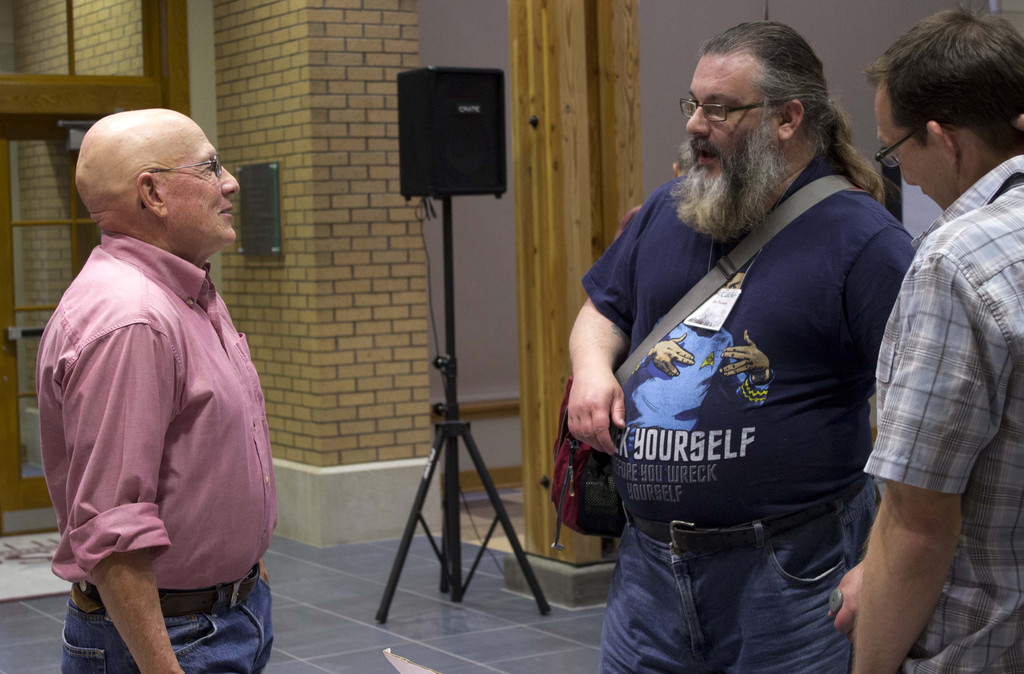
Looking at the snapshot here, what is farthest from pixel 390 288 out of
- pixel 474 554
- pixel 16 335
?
pixel 16 335

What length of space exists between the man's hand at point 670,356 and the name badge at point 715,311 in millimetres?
40

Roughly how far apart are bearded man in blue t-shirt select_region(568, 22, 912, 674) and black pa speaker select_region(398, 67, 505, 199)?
3382 millimetres

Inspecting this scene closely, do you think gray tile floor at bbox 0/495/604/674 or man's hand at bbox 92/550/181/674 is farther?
gray tile floor at bbox 0/495/604/674

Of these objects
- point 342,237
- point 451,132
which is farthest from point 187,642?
point 342,237

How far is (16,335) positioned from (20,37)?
1804mm

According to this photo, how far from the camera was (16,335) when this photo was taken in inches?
294

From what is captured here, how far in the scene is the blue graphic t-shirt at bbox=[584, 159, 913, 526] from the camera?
2.11 metres

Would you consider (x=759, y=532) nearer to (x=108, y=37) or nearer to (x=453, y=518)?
(x=453, y=518)

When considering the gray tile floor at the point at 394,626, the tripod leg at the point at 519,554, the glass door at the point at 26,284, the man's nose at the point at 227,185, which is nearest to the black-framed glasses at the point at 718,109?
the man's nose at the point at 227,185

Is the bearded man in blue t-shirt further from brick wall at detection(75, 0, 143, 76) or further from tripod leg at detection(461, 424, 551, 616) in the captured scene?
brick wall at detection(75, 0, 143, 76)

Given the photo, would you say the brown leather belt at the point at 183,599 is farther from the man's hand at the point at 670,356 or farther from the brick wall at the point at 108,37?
the brick wall at the point at 108,37

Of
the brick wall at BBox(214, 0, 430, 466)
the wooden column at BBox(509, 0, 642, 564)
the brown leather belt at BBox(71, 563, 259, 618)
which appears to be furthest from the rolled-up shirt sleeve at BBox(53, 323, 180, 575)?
the brick wall at BBox(214, 0, 430, 466)

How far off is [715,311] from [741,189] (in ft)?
0.74

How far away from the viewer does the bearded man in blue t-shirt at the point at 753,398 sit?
211cm
